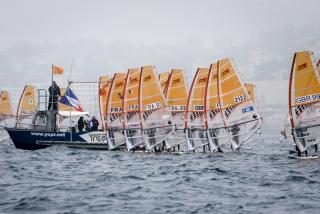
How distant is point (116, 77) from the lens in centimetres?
4131

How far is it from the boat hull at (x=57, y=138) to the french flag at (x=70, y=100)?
5.74 m

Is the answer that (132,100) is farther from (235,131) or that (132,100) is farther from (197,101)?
(235,131)

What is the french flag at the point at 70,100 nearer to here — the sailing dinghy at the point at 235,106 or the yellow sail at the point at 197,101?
the yellow sail at the point at 197,101

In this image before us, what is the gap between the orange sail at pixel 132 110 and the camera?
38438 millimetres

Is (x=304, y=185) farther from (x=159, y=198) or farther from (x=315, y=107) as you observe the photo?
(x=315, y=107)

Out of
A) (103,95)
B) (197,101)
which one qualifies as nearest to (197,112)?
(197,101)

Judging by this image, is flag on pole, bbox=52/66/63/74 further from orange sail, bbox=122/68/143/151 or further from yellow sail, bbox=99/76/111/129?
orange sail, bbox=122/68/143/151

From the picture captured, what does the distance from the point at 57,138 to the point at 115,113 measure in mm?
5596

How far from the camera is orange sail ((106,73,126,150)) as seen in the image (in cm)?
3988

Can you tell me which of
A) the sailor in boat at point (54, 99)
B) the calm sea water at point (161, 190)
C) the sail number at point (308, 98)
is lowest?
the calm sea water at point (161, 190)

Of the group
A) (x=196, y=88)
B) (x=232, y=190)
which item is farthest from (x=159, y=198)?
(x=196, y=88)

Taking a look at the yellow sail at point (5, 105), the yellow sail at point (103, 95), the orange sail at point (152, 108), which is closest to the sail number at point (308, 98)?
the orange sail at point (152, 108)

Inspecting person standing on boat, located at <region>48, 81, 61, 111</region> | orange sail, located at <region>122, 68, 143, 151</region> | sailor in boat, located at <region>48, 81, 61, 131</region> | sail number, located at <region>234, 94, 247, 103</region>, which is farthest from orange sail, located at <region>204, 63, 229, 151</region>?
person standing on boat, located at <region>48, 81, 61, 111</region>

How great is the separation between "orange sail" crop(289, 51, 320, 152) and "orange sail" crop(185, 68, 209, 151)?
10.1 metres
